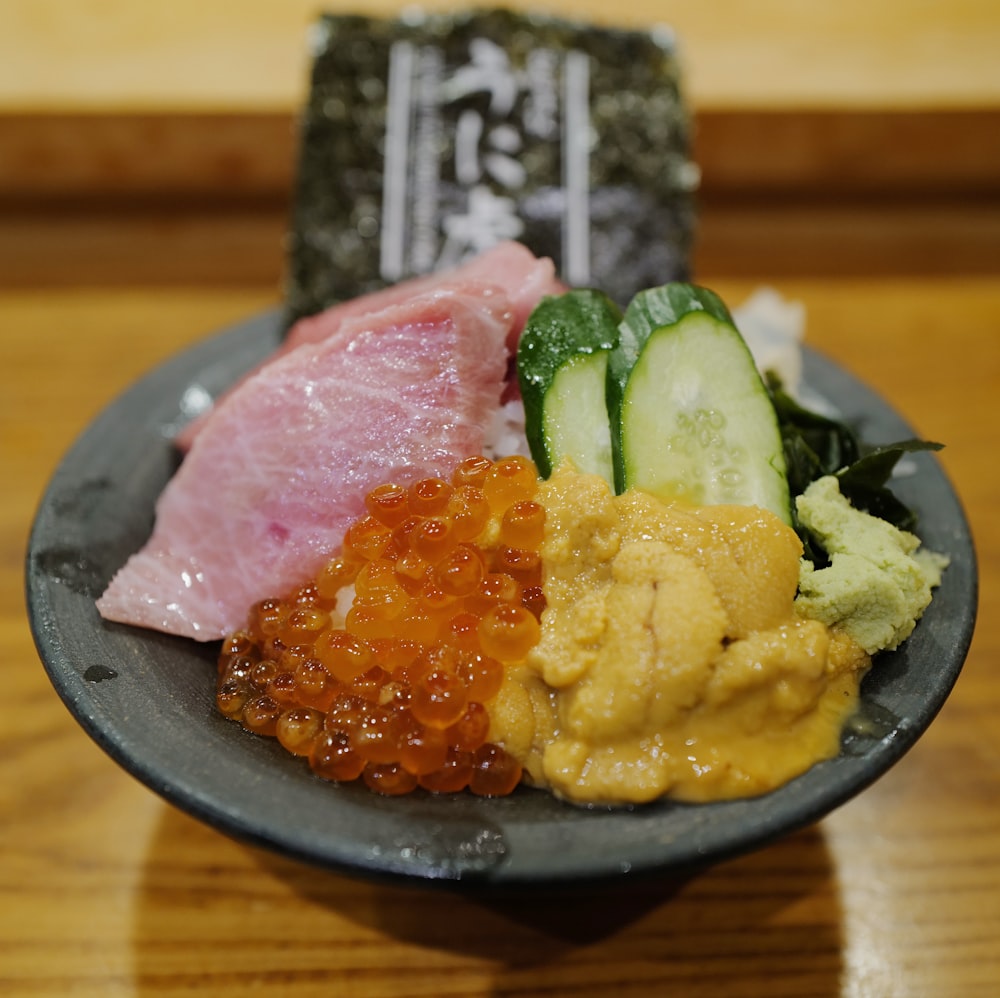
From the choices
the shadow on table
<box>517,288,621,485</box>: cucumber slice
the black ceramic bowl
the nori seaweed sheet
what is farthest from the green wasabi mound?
the nori seaweed sheet

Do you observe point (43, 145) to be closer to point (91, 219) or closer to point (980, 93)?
point (91, 219)

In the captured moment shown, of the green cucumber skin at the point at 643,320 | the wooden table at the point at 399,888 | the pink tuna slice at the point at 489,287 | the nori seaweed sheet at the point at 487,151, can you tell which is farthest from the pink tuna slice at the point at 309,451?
the nori seaweed sheet at the point at 487,151

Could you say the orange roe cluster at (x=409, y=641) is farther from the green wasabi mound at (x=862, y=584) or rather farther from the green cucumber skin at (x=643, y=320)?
the green wasabi mound at (x=862, y=584)

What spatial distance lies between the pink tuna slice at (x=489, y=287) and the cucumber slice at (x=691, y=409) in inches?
7.9

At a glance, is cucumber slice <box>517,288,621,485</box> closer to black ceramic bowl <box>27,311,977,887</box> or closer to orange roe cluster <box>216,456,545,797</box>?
orange roe cluster <box>216,456,545,797</box>

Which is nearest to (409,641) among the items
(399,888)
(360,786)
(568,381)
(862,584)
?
(360,786)

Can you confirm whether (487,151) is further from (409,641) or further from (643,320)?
(409,641)

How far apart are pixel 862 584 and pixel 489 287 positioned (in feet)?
2.55

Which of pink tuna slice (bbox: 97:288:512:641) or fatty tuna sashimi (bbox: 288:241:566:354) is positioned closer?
pink tuna slice (bbox: 97:288:512:641)

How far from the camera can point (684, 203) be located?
2.35 m

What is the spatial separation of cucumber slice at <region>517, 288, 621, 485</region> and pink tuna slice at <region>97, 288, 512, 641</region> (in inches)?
3.2

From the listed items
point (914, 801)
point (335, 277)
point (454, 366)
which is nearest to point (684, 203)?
point (335, 277)

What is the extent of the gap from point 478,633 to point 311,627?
26cm

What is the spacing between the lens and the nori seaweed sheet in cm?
229
